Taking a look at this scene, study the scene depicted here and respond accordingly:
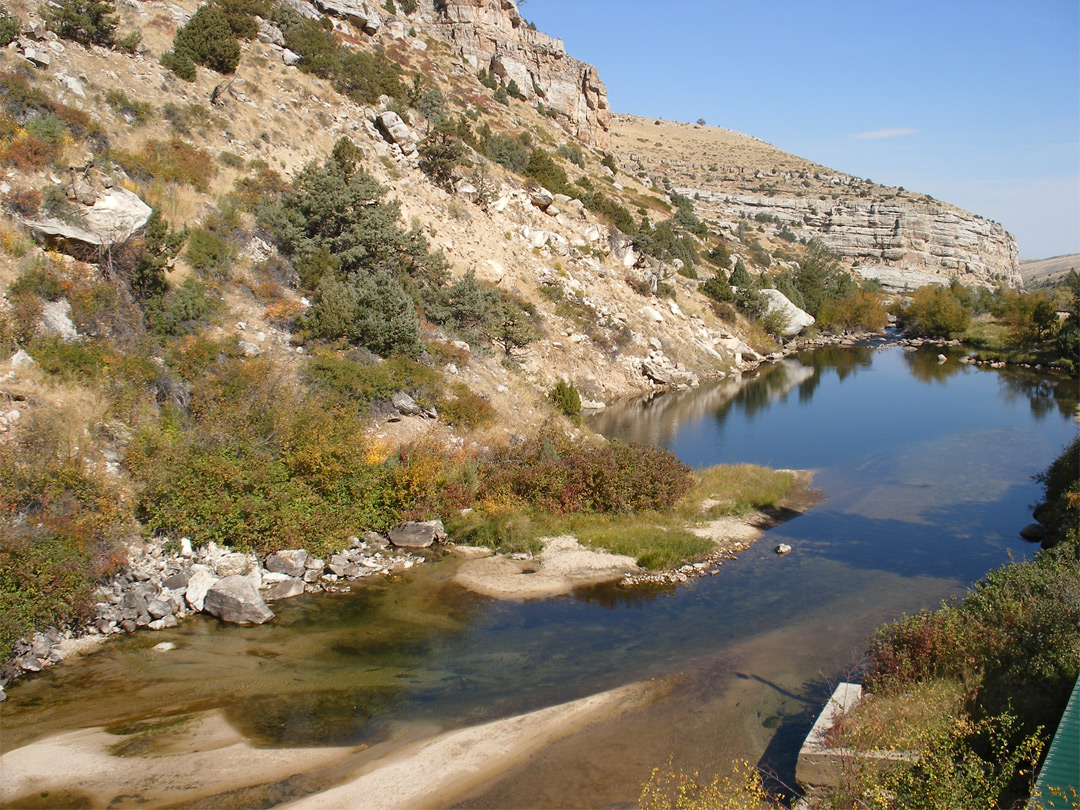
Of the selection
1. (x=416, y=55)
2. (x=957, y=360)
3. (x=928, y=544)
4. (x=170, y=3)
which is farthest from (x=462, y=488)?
(x=957, y=360)

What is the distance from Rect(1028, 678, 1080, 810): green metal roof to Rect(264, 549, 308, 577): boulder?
13.8 m

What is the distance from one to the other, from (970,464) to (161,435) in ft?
92.6

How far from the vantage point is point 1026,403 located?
39219 mm

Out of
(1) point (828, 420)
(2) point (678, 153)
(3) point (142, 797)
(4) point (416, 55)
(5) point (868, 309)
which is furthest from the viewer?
(2) point (678, 153)

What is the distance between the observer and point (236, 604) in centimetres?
1410

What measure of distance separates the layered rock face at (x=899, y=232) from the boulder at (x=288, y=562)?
95.4 meters

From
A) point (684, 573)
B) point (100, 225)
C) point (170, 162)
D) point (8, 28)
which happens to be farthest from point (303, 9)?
point (684, 573)

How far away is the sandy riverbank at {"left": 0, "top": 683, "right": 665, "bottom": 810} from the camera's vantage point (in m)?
9.23

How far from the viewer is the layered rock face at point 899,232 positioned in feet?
337

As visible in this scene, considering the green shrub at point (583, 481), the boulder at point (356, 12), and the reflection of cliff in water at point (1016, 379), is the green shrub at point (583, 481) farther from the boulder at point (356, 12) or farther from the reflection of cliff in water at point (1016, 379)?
the boulder at point (356, 12)

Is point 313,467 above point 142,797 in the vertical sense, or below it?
above

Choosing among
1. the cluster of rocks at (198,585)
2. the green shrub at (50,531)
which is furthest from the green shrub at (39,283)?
the cluster of rocks at (198,585)

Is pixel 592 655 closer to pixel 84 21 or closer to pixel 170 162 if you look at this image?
pixel 170 162

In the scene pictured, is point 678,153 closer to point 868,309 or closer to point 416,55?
point 868,309
